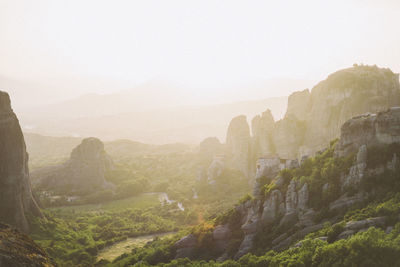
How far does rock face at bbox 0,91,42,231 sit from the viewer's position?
54.3 metres

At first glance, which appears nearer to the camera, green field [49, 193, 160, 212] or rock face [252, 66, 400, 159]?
rock face [252, 66, 400, 159]

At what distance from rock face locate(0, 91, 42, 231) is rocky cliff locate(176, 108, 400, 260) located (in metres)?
33.4

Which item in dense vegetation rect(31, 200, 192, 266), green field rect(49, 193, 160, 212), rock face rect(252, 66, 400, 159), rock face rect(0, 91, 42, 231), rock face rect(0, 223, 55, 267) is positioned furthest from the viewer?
green field rect(49, 193, 160, 212)

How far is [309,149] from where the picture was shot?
78500 millimetres

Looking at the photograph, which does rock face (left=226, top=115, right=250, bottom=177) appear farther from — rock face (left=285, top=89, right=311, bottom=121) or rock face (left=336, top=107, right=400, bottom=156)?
rock face (left=336, top=107, right=400, bottom=156)

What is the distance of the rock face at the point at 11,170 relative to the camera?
54312mm

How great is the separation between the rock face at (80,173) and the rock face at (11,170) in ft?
155

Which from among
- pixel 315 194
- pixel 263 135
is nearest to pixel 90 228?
pixel 315 194

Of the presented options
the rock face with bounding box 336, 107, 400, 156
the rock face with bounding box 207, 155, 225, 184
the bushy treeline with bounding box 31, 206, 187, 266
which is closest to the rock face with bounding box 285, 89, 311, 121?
the rock face with bounding box 207, 155, 225, 184

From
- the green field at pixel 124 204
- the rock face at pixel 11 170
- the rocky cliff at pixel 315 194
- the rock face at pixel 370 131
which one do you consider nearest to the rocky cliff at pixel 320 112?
the rocky cliff at pixel 315 194

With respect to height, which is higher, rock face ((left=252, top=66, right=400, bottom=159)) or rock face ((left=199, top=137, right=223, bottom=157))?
rock face ((left=252, top=66, right=400, bottom=159))

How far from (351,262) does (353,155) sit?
16628mm

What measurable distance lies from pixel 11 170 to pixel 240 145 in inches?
2780

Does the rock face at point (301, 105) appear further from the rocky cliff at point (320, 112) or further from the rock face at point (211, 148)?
the rock face at point (211, 148)
